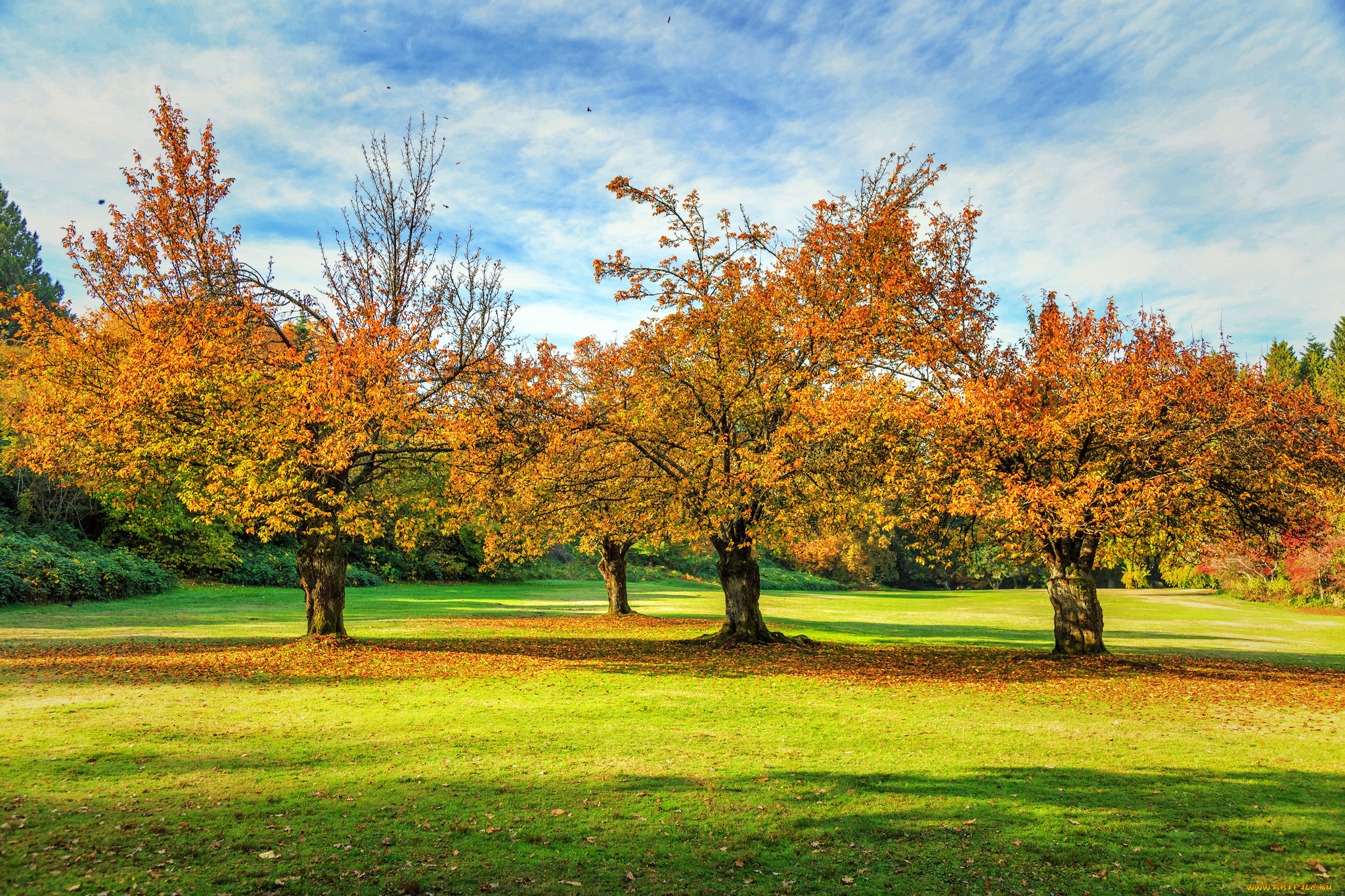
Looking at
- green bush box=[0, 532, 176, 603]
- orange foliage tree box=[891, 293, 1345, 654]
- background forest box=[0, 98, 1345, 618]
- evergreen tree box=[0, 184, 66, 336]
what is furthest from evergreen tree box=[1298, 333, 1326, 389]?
evergreen tree box=[0, 184, 66, 336]

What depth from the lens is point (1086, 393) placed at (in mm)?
15641

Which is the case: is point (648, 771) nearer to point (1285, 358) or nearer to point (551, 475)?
point (551, 475)

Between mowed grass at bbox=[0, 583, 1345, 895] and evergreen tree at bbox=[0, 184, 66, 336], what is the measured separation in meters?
74.1

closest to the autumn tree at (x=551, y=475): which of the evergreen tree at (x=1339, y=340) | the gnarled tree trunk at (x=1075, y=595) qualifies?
the gnarled tree trunk at (x=1075, y=595)

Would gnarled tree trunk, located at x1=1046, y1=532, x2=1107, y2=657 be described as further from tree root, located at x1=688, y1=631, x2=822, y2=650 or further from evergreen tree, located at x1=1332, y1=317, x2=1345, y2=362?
evergreen tree, located at x1=1332, y1=317, x2=1345, y2=362

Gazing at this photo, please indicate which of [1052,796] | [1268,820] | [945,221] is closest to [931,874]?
[1052,796]

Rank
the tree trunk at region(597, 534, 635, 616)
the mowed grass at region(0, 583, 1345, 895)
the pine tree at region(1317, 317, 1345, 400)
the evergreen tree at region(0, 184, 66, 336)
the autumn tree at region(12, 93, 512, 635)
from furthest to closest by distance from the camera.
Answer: the evergreen tree at region(0, 184, 66, 336) → the pine tree at region(1317, 317, 1345, 400) → the tree trunk at region(597, 534, 635, 616) → the autumn tree at region(12, 93, 512, 635) → the mowed grass at region(0, 583, 1345, 895)

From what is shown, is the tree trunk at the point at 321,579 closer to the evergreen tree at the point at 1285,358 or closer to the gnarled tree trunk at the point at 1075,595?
the gnarled tree trunk at the point at 1075,595

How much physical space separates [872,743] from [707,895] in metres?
5.19

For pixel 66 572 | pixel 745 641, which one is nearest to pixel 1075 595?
pixel 745 641

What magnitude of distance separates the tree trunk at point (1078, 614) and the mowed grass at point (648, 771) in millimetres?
759

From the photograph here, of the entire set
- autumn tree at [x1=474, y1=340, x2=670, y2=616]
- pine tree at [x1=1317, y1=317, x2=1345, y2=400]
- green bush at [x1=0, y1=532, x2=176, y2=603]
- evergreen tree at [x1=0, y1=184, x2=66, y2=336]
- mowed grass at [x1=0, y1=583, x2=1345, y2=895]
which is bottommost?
mowed grass at [x1=0, y1=583, x2=1345, y2=895]

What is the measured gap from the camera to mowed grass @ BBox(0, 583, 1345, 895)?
18.7 ft

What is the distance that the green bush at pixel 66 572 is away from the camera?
2477 centimetres
